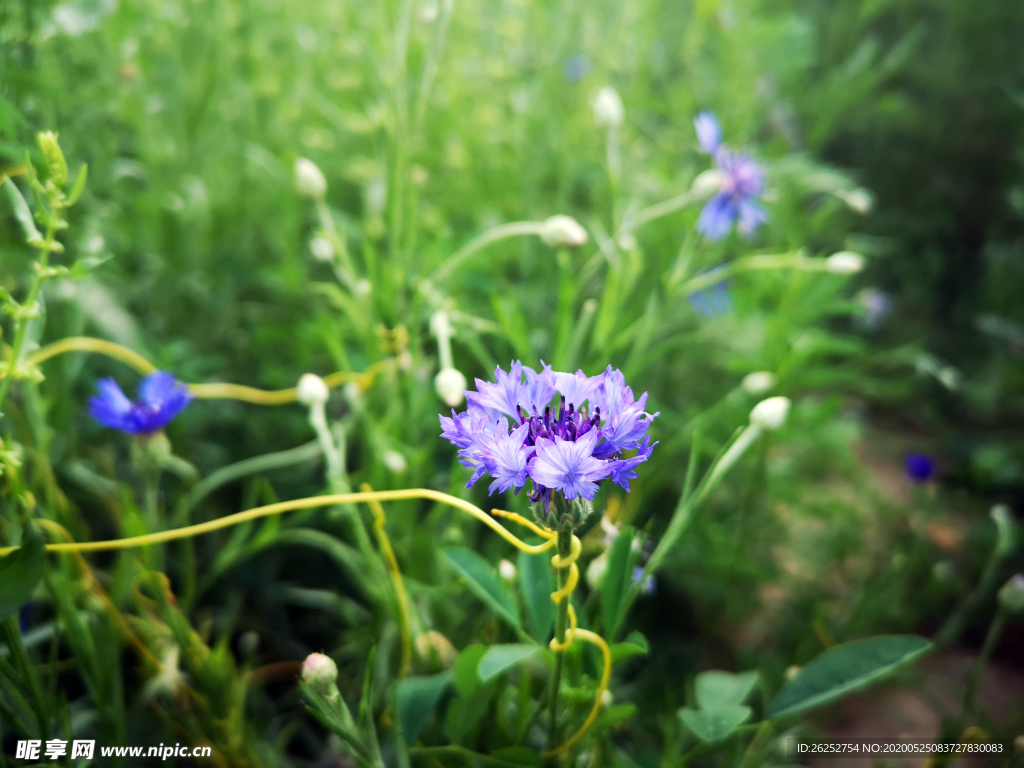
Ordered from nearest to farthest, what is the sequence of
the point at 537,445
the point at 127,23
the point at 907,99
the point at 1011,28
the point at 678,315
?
1. the point at 537,445
2. the point at 127,23
3. the point at 678,315
4. the point at 1011,28
5. the point at 907,99

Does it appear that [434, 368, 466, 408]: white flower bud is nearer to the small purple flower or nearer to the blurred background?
the blurred background

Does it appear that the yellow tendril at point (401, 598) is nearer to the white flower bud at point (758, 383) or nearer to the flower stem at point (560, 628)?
the flower stem at point (560, 628)

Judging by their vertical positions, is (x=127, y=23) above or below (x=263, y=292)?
above

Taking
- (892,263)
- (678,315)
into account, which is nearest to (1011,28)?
(892,263)

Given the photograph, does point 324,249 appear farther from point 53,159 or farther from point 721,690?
point 721,690

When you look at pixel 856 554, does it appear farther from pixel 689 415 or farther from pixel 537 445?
pixel 537 445

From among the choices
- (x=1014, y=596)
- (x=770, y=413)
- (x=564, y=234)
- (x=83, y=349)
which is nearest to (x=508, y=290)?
(x=564, y=234)

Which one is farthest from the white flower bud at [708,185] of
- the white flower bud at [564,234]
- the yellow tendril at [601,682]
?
the yellow tendril at [601,682]
